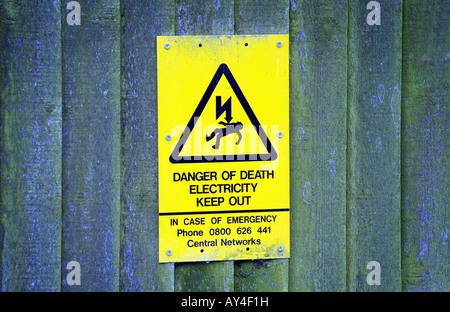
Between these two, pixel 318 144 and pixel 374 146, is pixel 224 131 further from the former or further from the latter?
pixel 374 146

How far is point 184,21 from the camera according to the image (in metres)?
1.36

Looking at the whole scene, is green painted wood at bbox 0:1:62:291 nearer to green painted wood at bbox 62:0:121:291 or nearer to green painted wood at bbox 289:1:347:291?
green painted wood at bbox 62:0:121:291

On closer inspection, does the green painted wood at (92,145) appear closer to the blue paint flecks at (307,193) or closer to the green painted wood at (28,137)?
the green painted wood at (28,137)

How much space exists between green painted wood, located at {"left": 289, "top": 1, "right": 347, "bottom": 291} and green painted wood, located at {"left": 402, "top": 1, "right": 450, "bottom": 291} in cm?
22

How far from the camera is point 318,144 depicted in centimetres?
141

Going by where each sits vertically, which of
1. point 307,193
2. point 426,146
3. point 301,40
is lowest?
point 307,193

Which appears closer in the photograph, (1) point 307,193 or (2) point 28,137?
(2) point 28,137

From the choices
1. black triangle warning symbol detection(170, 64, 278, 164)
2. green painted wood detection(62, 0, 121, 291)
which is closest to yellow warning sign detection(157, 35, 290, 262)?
black triangle warning symbol detection(170, 64, 278, 164)

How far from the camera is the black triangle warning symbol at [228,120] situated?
4.47 feet

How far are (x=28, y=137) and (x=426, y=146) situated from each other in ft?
4.29

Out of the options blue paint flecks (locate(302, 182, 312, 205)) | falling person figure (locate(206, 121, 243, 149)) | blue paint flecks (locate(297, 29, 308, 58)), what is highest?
blue paint flecks (locate(297, 29, 308, 58))

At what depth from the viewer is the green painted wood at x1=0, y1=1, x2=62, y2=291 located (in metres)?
1.30

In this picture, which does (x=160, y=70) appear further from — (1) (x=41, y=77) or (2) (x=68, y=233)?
(2) (x=68, y=233)

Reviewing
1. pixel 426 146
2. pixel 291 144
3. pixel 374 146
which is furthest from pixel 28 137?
pixel 426 146
